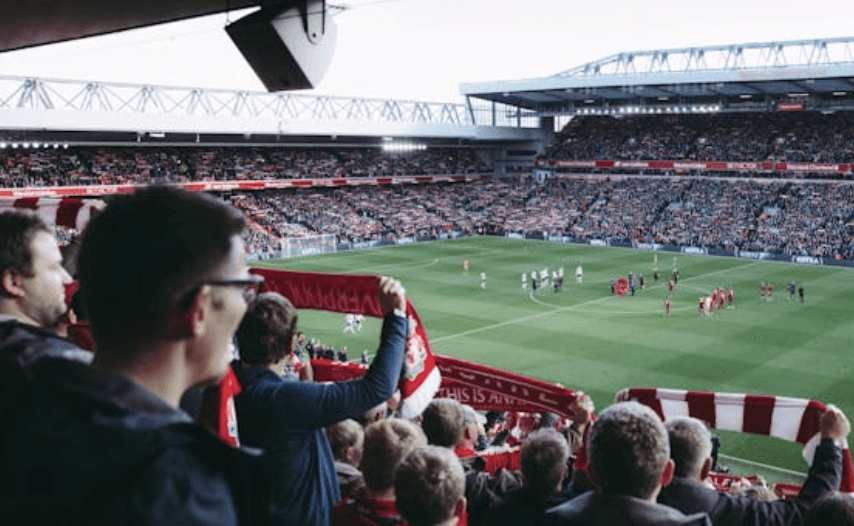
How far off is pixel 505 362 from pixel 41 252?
909 inches

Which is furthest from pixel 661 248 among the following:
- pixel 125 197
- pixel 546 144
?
pixel 125 197

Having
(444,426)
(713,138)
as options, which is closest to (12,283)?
(444,426)

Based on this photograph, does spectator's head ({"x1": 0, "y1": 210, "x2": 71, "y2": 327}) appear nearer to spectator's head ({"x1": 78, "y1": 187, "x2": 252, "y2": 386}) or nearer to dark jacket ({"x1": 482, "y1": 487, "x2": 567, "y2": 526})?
spectator's head ({"x1": 78, "y1": 187, "x2": 252, "y2": 386})

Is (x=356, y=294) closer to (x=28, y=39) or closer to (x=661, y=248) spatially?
(x=28, y=39)

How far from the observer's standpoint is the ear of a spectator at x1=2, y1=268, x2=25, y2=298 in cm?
336

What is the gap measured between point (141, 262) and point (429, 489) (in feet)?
6.08

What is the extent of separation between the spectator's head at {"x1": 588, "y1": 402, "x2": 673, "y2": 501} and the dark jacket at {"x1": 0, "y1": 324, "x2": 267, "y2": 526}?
5.96ft

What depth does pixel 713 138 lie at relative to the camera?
72875 mm

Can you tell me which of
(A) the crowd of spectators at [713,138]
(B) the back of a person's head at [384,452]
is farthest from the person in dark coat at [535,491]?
(A) the crowd of spectators at [713,138]

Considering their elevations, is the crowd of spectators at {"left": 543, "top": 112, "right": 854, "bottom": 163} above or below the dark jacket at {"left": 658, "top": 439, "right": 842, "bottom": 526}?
above

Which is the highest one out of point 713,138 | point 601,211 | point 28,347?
point 713,138

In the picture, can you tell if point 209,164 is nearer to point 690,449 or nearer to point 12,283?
point 12,283

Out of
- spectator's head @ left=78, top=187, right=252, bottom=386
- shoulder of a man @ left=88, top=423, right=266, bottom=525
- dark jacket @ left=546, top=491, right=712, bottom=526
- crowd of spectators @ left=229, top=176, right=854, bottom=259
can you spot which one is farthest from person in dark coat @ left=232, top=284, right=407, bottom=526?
crowd of spectators @ left=229, top=176, right=854, bottom=259

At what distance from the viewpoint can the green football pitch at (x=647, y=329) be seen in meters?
22.9
